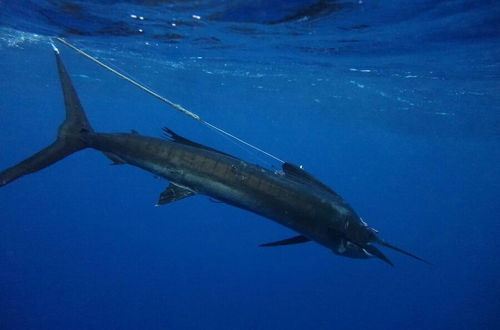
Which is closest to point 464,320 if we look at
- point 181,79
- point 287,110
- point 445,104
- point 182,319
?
point 445,104

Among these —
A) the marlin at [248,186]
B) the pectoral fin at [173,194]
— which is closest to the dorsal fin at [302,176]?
the marlin at [248,186]

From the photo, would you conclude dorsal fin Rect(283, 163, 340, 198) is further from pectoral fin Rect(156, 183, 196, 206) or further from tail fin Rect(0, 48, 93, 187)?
tail fin Rect(0, 48, 93, 187)

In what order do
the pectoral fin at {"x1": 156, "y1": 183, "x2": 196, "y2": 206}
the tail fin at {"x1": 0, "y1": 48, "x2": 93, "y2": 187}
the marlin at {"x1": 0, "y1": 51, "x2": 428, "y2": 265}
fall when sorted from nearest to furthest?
the marlin at {"x1": 0, "y1": 51, "x2": 428, "y2": 265}, the pectoral fin at {"x1": 156, "y1": 183, "x2": 196, "y2": 206}, the tail fin at {"x1": 0, "y1": 48, "x2": 93, "y2": 187}

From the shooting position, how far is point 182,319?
61.4 ft

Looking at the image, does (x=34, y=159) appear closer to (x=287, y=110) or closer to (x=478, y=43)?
(x=478, y=43)

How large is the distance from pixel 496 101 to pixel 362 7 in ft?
48.0

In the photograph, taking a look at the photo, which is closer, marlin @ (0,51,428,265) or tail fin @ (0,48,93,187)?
marlin @ (0,51,428,265)

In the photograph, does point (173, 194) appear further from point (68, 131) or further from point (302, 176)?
point (68, 131)

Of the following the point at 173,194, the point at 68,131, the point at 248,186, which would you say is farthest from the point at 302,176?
the point at 68,131

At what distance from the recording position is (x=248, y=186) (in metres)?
4.29

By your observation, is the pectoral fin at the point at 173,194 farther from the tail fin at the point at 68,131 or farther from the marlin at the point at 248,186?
the tail fin at the point at 68,131

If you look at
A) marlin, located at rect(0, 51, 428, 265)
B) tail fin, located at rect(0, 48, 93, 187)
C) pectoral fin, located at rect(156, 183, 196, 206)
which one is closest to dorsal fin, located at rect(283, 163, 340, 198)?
marlin, located at rect(0, 51, 428, 265)

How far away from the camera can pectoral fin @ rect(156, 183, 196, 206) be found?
450cm

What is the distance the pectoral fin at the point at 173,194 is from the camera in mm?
4504
